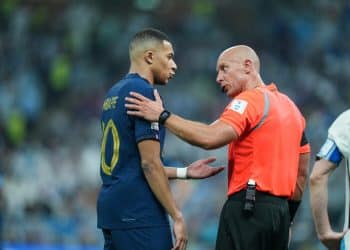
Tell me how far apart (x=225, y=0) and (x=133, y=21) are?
1.64 meters

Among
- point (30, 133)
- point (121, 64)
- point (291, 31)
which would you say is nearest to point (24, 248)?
point (30, 133)

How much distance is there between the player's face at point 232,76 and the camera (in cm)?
676

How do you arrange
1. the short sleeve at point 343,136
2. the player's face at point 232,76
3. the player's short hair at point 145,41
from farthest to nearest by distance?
the player's face at point 232,76 → the player's short hair at point 145,41 → the short sleeve at point 343,136

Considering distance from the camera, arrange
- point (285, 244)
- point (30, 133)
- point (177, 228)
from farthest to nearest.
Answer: point (30, 133) → point (285, 244) → point (177, 228)

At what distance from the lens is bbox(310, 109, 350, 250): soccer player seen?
20.3ft

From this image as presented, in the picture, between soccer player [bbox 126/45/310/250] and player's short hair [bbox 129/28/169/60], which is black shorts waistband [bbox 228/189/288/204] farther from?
player's short hair [bbox 129/28/169/60]

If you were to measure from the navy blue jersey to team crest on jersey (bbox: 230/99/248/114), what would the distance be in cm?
46

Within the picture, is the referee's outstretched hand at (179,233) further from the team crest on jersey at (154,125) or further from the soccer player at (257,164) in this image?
the team crest on jersey at (154,125)

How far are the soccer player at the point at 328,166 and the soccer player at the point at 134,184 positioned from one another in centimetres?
81

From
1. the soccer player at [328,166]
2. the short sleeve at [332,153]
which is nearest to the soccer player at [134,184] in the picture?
the soccer player at [328,166]

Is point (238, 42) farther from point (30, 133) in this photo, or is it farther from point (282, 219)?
point (282, 219)

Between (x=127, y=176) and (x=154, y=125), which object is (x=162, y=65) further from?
(x=127, y=176)

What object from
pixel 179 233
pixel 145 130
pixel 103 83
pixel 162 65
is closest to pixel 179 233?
pixel 179 233

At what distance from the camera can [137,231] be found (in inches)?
250
